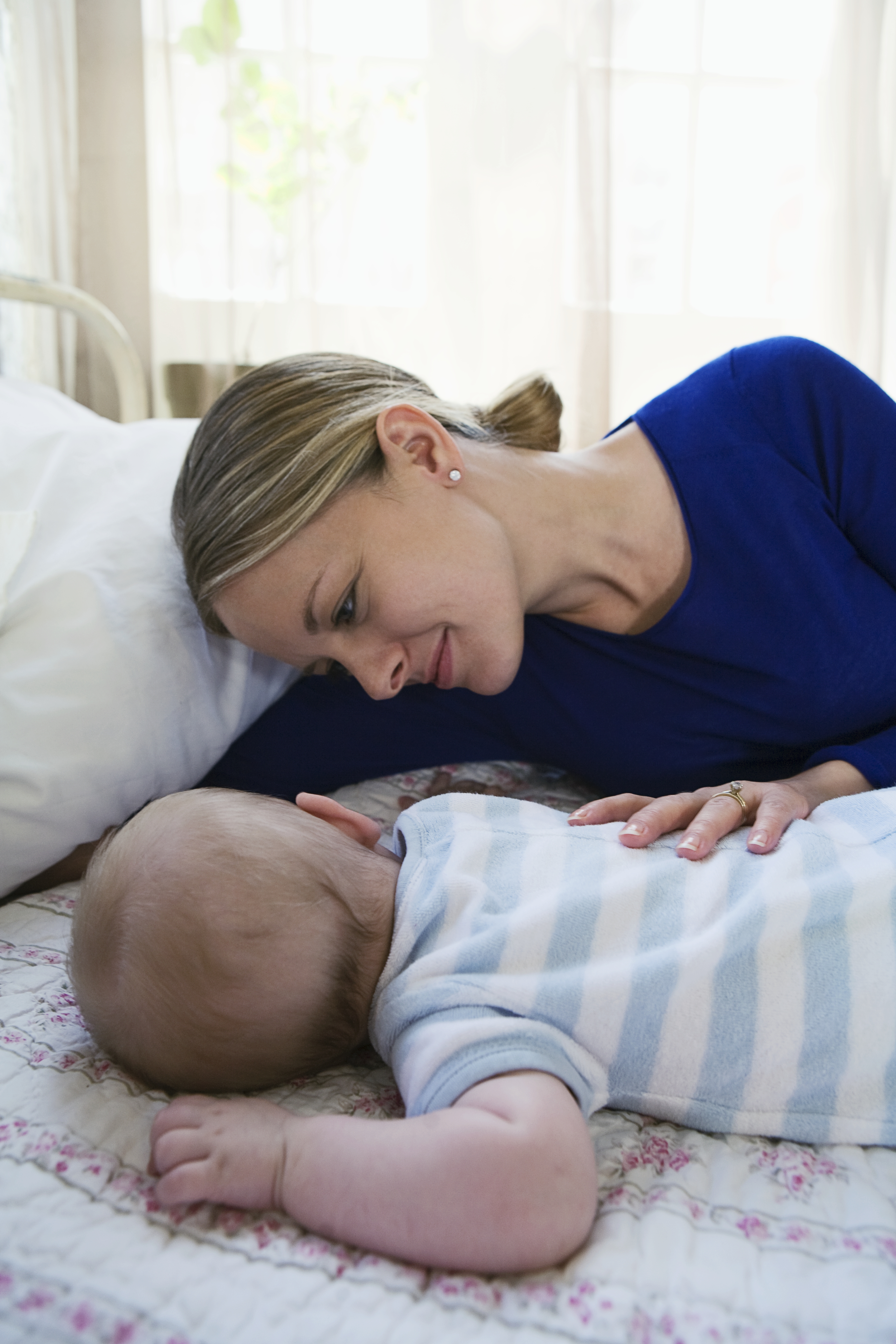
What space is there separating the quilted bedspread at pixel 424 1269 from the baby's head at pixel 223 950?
0.15ft

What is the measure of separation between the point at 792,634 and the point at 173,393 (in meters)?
1.95

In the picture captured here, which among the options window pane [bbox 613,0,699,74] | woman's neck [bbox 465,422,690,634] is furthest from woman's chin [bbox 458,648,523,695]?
window pane [bbox 613,0,699,74]

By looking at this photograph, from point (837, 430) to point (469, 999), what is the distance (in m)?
0.84

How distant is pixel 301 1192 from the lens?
2.03ft

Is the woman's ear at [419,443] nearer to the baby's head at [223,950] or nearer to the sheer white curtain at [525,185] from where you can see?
the baby's head at [223,950]

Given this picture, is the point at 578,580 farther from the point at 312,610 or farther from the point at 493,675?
the point at 312,610

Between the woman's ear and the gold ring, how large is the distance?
444 millimetres

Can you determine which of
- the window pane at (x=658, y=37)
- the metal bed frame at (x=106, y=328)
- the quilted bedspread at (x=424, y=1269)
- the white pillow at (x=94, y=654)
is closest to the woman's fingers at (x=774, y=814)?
the quilted bedspread at (x=424, y=1269)

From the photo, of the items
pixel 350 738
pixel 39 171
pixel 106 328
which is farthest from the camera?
pixel 39 171

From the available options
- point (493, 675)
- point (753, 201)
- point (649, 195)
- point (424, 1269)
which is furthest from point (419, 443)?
point (753, 201)

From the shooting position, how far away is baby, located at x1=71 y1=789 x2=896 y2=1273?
2.05ft

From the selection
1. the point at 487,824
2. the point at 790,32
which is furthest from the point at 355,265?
the point at 487,824

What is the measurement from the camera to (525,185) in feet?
8.43

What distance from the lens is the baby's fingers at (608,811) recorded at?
0.94m
